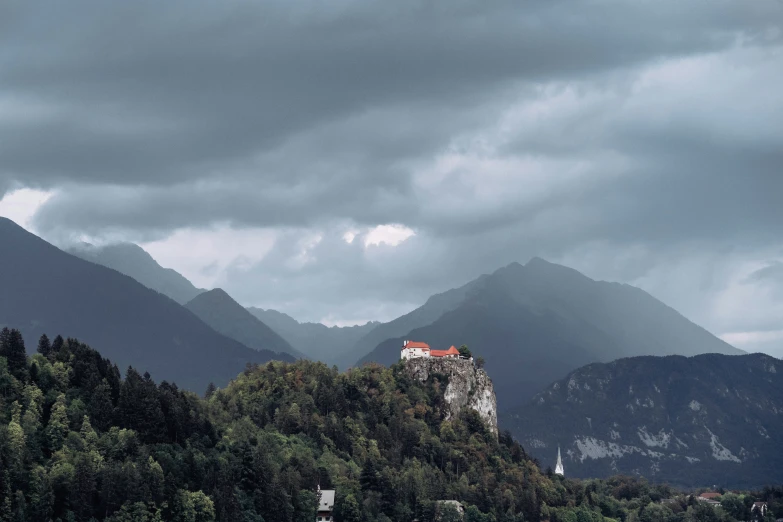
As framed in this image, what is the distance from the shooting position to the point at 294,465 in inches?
7712

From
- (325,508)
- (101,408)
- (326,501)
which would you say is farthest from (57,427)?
(326,501)

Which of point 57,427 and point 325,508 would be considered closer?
point 57,427

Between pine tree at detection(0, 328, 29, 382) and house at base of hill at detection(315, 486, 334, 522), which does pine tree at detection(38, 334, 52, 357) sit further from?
house at base of hill at detection(315, 486, 334, 522)

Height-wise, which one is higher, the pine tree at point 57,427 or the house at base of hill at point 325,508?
the pine tree at point 57,427

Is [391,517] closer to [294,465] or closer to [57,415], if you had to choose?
[294,465]

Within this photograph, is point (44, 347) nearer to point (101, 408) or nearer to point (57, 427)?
point (101, 408)

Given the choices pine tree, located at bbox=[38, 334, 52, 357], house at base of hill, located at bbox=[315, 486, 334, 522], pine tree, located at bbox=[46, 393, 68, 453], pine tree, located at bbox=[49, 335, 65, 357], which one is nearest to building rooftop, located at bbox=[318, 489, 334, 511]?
house at base of hill, located at bbox=[315, 486, 334, 522]

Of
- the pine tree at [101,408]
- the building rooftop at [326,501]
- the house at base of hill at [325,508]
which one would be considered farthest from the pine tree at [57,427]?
the building rooftop at [326,501]

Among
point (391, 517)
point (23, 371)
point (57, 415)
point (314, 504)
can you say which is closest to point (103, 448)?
point (57, 415)

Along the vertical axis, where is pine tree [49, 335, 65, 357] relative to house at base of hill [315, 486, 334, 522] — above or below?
above

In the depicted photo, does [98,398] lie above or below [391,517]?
above

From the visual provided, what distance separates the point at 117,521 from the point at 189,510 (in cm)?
1386

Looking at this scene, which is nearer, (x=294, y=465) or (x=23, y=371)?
(x=23, y=371)

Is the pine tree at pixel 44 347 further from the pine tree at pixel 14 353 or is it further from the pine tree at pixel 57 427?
the pine tree at pixel 57 427
